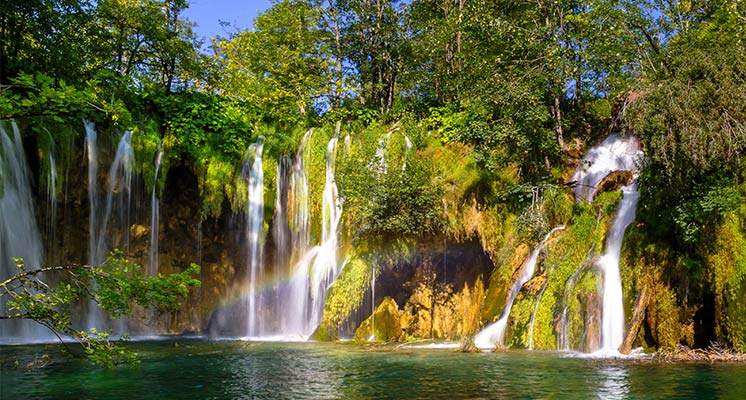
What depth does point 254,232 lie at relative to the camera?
25453 mm

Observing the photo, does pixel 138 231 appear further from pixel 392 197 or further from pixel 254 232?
pixel 392 197

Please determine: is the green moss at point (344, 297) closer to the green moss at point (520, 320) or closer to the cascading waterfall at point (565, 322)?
the green moss at point (520, 320)

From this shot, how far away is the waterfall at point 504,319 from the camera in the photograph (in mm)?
17719

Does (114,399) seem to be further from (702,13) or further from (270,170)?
(702,13)

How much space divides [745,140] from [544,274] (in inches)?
247

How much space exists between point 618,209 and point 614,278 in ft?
8.94

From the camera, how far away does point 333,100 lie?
107ft

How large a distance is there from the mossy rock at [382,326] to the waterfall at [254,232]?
5735mm

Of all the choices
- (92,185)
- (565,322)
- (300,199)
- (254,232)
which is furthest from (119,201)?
(565,322)

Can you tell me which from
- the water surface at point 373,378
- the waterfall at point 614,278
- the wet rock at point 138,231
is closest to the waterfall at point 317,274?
the wet rock at point 138,231

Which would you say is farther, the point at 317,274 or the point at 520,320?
the point at 317,274

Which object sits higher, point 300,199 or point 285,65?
point 285,65

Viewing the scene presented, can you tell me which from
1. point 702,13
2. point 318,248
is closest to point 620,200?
point 318,248

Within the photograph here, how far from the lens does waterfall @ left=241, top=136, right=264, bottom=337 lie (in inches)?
998
